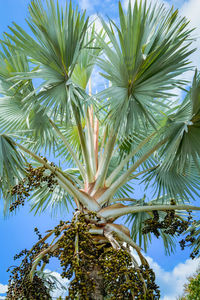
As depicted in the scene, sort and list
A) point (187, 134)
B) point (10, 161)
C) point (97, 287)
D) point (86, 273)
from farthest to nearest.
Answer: point (187, 134), point (10, 161), point (97, 287), point (86, 273)

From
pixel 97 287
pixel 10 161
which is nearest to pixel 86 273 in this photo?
pixel 97 287

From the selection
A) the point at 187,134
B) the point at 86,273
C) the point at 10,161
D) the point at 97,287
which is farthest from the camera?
the point at 187,134

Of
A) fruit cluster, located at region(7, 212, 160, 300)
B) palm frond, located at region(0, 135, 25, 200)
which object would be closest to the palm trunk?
fruit cluster, located at region(7, 212, 160, 300)

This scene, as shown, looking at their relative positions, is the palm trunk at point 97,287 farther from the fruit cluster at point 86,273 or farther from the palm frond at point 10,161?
the palm frond at point 10,161

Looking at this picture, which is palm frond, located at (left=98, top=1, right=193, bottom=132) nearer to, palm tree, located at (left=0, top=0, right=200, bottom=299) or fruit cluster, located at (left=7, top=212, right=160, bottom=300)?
palm tree, located at (left=0, top=0, right=200, bottom=299)

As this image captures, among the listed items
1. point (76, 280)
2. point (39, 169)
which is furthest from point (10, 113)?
point (76, 280)

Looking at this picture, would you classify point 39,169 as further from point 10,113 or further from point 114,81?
point 10,113

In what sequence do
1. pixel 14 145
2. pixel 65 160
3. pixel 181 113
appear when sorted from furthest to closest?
pixel 65 160, pixel 181 113, pixel 14 145

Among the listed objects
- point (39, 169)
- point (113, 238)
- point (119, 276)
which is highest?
point (39, 169)

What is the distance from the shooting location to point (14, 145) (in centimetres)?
431

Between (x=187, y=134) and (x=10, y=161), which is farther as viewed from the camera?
(x=187, y=134)

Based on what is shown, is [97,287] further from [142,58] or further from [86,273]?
[142,58]

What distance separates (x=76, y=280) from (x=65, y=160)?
184 inches

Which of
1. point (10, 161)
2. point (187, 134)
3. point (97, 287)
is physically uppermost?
point (10, 161)
